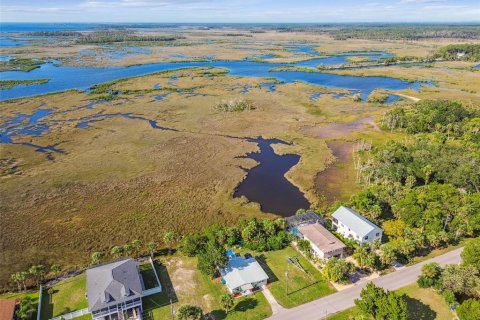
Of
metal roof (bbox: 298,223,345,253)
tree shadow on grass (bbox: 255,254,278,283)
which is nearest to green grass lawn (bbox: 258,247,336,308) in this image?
tree shadow on grass (bbox: 255,254,278,283)

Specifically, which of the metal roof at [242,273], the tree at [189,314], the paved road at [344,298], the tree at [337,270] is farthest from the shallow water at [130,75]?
the tree at [189,314]

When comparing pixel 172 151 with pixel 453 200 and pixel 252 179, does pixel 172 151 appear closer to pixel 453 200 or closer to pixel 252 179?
pixel 252 179

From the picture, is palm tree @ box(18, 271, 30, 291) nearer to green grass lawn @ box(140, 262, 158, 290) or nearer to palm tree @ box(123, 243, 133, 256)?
palm tree @ box(123, 243, 133, 256)

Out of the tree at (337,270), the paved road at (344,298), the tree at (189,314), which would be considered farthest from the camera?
the tree at (337,270)

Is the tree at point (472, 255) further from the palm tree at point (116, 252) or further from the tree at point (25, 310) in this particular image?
the tree at point (25, 310)

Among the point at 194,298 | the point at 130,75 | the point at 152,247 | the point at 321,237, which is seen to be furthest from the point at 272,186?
the point at 130,75

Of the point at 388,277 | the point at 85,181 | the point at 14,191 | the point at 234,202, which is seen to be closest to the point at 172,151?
the point at 85,181
